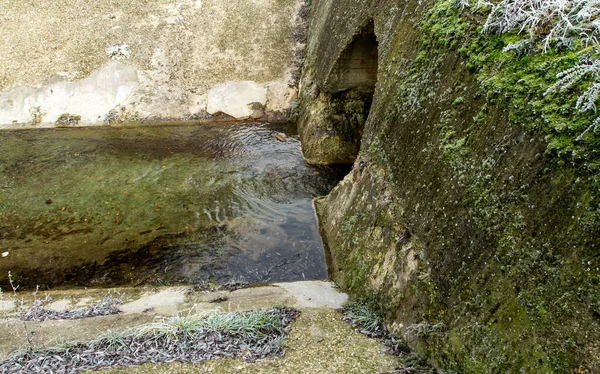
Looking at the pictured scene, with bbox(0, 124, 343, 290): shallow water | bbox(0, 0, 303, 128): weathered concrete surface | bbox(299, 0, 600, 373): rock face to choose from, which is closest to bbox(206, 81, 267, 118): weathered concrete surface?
bbox(0, 0, 303, 128): weathered concrete surface

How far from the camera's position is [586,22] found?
3.13 meters

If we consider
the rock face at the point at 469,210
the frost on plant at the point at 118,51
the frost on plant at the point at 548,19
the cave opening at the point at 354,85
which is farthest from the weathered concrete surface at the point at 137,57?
the frost on plant at the point at 548,19

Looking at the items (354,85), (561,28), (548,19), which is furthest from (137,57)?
(561,28)

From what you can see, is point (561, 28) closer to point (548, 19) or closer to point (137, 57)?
point (548, 19)

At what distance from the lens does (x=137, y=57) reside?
14.8 metres

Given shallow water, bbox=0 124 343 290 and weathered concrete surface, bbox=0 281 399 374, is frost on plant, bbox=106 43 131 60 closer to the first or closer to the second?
shallow water, bbox=0 124 343 290

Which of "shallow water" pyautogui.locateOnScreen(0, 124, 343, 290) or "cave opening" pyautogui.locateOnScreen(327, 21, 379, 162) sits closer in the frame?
"shallow water" pyautogui.locateOnScreen(0, 124, 343, 290)

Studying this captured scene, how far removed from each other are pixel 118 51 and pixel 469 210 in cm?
1521

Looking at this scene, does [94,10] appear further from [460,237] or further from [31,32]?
[460,237]

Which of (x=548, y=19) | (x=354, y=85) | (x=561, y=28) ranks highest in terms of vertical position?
(x=548, y=19)

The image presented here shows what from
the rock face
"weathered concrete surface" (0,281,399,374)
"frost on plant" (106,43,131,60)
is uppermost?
"frost on plant" (106,43,131,60)

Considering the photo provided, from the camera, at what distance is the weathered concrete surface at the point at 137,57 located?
13906 millimetres

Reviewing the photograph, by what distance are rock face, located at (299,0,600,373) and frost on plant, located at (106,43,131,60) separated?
11.8 metres

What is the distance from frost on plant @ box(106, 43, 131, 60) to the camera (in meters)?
14.7
